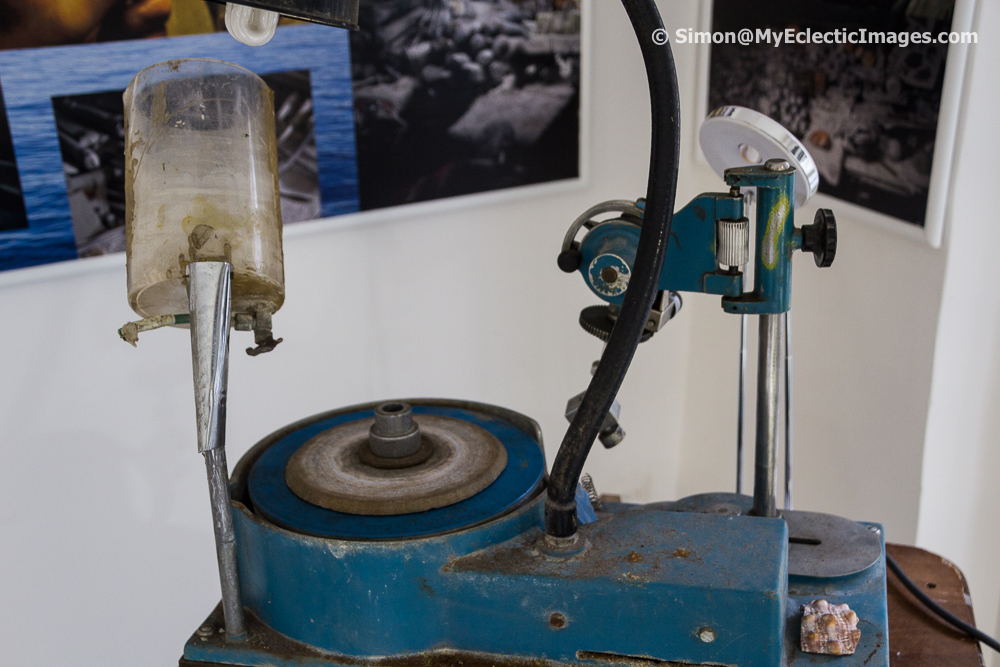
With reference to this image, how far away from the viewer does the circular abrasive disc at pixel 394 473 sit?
0.97 metres

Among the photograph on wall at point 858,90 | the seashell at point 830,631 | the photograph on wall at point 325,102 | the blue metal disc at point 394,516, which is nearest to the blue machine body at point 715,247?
the blue metal disc at point 394,516

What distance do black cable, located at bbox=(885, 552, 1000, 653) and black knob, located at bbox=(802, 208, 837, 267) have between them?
0.53 m

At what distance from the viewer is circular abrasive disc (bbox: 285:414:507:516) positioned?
973mm

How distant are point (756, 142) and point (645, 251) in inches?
12.8

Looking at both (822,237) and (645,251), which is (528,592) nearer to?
(645,251)

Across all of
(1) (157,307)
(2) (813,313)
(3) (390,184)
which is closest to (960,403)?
(2) (813,313)

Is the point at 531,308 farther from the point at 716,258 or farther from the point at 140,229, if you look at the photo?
the point at 140,229

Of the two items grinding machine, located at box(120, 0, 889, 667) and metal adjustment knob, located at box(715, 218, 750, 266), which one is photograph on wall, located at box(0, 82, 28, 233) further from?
metal adjustment knob, located at box(715, 218, 750, 266)

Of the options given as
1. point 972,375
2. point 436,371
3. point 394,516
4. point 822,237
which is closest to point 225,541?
point 394,516

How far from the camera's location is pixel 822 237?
1.00 metres

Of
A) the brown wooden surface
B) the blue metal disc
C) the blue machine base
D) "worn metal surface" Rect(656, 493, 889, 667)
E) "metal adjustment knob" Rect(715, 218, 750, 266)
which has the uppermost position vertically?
"metal adjustment knob" Rect(715, 218, 750, 266)

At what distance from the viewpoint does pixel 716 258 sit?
3.32 ft

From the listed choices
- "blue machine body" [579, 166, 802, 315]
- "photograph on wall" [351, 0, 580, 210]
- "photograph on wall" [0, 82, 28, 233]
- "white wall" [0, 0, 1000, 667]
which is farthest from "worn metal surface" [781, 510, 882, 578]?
"photograph on wall" [0, 82, 28, 233]

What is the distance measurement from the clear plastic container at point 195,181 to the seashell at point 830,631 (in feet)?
2.26
